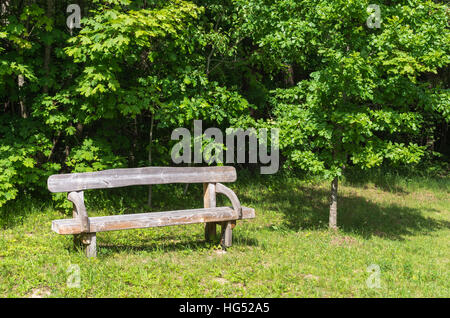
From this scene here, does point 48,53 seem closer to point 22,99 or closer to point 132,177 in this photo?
point 22,99

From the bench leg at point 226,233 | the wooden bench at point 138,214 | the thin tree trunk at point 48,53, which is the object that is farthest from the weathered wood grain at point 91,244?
the thin tree trunk at point 48,53

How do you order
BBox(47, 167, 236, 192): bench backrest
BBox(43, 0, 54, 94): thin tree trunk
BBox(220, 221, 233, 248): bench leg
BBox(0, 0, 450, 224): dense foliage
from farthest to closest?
BBox(43, 0, 54, 94): thin tree trunk
BBox(0, 0, 450, 224): dense foliage
BBox(220, 221, 233, 248): bench leg
BBox(47, 167, 236, 192): bench backrest

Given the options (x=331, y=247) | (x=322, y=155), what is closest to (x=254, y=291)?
(x=331, y=247)

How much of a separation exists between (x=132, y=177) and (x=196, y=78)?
3264 mm

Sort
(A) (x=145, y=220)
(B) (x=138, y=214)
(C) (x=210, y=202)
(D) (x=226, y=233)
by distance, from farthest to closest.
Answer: (C) (x=210, y=202) < (D) (x=226, y=233) < (B) (x=138, y=214) < (A) (x=145, y=220)

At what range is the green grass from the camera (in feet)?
17.4

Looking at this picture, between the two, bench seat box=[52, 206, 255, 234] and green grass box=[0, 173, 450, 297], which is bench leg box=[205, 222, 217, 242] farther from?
bench seat box=[52, 206, 255, 234]

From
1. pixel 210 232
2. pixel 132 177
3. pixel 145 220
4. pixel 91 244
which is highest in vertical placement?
pixel 132 177

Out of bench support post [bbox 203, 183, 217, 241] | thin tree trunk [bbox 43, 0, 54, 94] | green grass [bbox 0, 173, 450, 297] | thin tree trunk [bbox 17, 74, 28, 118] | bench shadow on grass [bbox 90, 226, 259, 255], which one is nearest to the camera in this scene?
green grass [bbox 0, 173, 450, 297]

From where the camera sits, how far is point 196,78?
9.17 m

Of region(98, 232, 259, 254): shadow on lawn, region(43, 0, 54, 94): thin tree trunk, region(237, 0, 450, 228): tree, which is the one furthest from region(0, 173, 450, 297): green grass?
region(43, 0, 54, 94): thin tree trunk

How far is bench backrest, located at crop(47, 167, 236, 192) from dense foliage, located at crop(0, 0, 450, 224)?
138cm

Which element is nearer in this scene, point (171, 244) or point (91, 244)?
point (91, 244)

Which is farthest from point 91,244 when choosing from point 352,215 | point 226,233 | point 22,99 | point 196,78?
point 352,215
